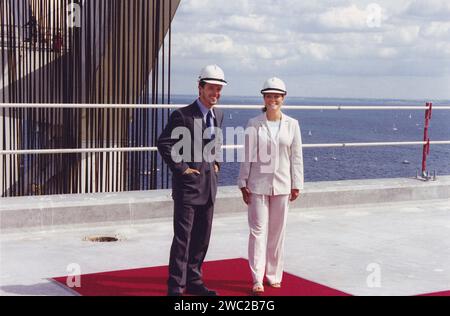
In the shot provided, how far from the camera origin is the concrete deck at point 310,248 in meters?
6.06

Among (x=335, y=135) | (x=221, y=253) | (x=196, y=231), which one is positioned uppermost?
(x=196, y=231)

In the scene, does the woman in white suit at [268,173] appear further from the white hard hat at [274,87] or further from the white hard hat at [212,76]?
the white hard hat at [212,76]

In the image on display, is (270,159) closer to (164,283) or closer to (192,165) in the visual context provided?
(192,165)

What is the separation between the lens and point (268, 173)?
18.5 feet

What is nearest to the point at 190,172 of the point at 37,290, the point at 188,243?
the point at 188,243

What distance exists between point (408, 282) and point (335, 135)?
439ft

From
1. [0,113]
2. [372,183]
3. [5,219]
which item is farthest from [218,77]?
[0,113]

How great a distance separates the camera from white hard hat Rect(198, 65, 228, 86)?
5.23 m

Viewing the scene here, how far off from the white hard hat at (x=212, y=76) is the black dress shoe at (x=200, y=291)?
1.39 m

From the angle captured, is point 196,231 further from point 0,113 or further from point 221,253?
point 0,113

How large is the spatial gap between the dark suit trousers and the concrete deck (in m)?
0.88

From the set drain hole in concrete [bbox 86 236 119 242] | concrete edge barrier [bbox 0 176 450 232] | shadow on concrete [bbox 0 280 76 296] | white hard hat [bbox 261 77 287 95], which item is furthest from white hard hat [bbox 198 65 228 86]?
concrete edge barrier [bbox 0 176 450 232]

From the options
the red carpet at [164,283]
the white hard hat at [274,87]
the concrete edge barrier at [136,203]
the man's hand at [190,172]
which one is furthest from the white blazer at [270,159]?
the concrete edge barrier at [136,203]

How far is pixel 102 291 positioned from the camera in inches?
219
